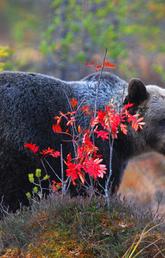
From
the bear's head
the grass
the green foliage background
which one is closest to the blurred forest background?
the green foliage background

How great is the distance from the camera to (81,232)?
17.3ft

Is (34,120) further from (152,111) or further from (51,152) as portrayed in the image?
(152,111)

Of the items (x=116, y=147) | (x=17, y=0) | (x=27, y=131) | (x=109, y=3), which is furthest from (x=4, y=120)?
(x=17, y=0)

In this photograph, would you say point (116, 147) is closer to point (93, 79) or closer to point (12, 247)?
point (93, 79)

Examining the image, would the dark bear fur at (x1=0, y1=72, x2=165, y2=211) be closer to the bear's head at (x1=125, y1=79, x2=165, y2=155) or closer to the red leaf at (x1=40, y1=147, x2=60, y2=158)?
the bear's head at (x1=125, y1=79, x2=165, y2=155)

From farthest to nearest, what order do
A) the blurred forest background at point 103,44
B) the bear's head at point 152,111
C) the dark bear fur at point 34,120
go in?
the blurred forest background at point 103,44, the bear's head at point 152,111, the dark bear fur at point 34,120

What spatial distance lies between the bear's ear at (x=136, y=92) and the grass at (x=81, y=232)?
2.19m

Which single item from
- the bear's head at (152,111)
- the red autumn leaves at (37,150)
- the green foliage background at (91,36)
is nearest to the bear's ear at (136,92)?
the bear's head at (152,111)

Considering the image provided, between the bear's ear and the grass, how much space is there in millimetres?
2194

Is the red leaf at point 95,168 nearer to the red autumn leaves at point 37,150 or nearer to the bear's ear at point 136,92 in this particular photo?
the red autumn leaves at point 37,150

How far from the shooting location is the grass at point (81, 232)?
5.17m

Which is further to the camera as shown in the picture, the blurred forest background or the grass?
the blurred forest background

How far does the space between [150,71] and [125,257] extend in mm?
20450

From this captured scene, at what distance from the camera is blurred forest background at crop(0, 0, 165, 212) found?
44.2 feet
